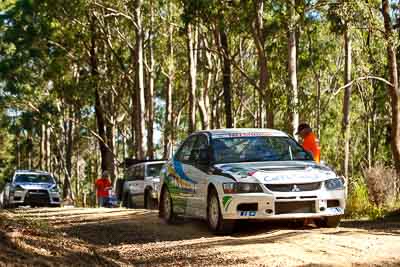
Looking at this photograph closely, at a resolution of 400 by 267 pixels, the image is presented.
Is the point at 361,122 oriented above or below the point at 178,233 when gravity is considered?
above

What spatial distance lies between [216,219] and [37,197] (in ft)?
60.8

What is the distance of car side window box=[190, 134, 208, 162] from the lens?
1267cm

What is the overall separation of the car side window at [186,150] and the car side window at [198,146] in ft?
0.55

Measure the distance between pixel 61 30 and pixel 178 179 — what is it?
A: 1045 inches

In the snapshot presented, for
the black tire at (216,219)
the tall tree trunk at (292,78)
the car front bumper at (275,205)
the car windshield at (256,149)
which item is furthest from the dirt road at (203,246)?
the tall tree trunk at (292,78)

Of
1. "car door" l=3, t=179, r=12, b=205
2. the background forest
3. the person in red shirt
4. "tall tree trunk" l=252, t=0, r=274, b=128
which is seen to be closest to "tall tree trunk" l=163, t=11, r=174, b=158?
the background forest

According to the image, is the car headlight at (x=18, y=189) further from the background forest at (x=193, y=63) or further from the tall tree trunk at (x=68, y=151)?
the tall tree trunk at (x=68, y=151)

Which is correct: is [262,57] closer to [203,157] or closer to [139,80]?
[139,80]

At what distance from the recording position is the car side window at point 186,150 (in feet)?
43.9

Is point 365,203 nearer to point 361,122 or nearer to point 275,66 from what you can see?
point 275,66

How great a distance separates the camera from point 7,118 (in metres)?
56.4

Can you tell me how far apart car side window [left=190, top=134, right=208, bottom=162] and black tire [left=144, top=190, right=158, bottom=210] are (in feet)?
30.0

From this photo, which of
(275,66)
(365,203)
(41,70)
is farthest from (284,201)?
(41,70)

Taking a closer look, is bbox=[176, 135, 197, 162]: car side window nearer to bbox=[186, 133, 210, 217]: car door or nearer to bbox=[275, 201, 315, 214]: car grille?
bbox=[186, 133, 210, 217]: car door
